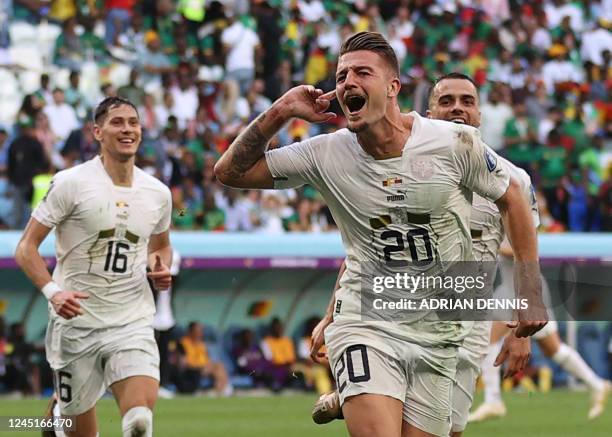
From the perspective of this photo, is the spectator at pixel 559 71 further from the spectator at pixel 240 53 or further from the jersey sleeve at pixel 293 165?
the jersey sleeve at pixel 293 165

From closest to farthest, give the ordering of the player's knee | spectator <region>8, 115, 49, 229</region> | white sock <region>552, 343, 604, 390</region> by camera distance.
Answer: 1. the player's knee
2. white sock <region>552, 343, 604, 390</region>
3. spectator <region>8, 115, 49, 229</region>

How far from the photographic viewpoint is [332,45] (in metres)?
26.2

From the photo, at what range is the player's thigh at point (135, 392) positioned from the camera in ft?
32.1

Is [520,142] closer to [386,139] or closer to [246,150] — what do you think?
[386,139]

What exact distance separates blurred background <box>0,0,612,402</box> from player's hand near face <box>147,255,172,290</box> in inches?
363

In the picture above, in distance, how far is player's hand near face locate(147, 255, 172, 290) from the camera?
10352 millimetres

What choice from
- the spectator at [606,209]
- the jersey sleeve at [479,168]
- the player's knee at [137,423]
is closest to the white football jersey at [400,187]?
the jersey sleeve at [479,168]

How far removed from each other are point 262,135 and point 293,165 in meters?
0.27

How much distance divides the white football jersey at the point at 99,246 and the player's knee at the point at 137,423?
811mm

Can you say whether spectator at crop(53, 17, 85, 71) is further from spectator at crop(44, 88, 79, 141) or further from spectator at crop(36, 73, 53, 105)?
spectator at crop(44, 88, 79, 141)

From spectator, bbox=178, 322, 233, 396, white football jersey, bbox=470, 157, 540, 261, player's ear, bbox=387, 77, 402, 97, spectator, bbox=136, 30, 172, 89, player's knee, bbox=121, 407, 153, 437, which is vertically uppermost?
spectator, bbox=136, 30, 172, 89

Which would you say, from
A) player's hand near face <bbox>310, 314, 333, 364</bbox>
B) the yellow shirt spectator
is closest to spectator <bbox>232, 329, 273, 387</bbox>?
the yellow shirt spectator

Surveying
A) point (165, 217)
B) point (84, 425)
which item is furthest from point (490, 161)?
point (84, 425)

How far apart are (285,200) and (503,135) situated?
436 cm
